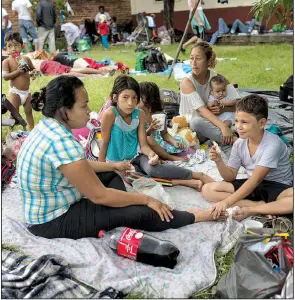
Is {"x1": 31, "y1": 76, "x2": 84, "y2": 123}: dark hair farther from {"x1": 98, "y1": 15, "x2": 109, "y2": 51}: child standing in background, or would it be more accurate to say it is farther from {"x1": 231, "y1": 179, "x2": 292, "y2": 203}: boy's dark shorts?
{"x1": 98, "y1": 15, "x2": 109, "y2": 51}: child standing in background

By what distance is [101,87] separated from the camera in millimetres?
7676

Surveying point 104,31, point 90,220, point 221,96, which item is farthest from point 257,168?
point 104,31

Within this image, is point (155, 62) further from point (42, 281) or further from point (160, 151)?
point (42, 281)

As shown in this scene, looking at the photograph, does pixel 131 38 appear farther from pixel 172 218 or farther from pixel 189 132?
pixel 172 218

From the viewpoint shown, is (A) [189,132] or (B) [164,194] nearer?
(B) [164,194]

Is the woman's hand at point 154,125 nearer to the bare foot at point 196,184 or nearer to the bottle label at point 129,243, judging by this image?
the bare foot at point 196,184

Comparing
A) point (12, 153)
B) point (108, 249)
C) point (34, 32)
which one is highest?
point (34, 32)

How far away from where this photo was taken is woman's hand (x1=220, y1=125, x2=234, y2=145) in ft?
14.5

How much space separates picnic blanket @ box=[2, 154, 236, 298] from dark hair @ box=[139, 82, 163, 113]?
172 centimetres

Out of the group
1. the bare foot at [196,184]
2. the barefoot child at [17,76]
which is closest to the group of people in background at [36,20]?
the barefoot child at [17,76]

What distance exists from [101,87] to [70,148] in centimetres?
542

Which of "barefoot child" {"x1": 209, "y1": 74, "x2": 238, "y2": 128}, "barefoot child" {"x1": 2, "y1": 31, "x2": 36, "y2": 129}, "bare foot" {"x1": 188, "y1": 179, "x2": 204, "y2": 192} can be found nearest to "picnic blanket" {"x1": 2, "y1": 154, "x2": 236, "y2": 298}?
"bare foot" {"x1": 188, "y1": 179, "x2": 204, "y2": 192}

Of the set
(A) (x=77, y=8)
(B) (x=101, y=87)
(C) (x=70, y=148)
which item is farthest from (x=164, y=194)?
(A) (x=77, y=8)

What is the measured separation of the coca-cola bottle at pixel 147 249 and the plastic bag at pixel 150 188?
0.73 meters
